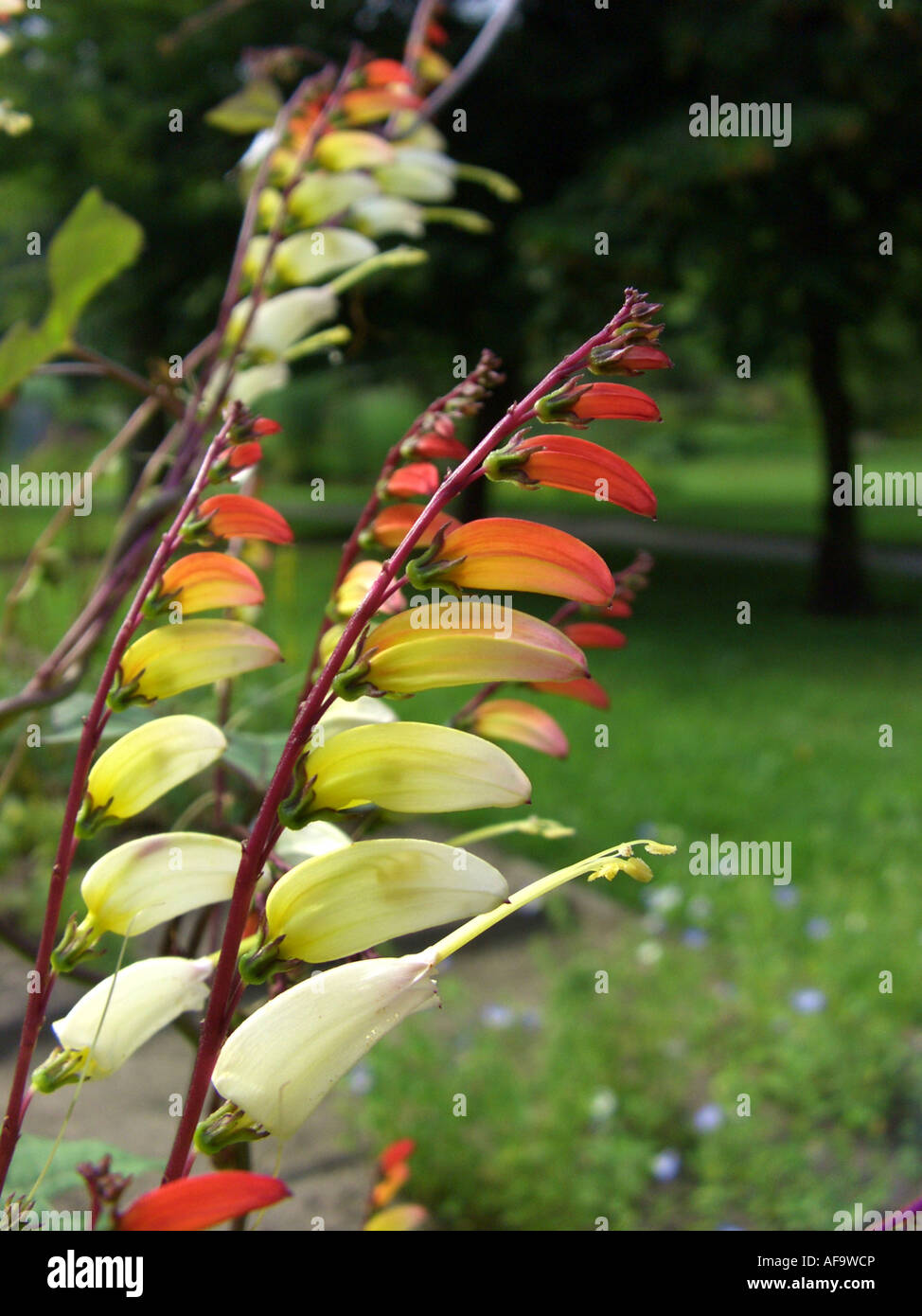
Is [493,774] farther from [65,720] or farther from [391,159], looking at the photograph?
[391,159]

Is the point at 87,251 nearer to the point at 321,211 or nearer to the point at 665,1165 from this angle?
the point at 321,211

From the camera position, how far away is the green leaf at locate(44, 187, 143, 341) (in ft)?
1.82

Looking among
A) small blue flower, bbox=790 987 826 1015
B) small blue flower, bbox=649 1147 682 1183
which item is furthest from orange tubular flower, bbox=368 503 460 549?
small blue flower, bbox=790 987 826 1015

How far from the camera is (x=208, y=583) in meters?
0.38

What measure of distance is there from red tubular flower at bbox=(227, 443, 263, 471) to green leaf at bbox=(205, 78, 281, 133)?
432 millimetres

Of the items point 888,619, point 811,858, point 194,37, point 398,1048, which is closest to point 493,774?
point 398,1048

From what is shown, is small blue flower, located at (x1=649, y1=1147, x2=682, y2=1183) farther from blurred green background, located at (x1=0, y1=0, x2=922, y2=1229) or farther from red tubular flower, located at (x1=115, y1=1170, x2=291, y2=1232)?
red tubular flower, located at (x1=115, y1=1170, x2=291, y2=1232)

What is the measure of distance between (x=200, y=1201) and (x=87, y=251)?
468 mm

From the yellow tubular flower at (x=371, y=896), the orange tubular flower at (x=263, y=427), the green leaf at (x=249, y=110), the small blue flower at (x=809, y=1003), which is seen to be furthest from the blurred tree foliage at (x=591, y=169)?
the yellow tubular flower at (x=371, y=896)

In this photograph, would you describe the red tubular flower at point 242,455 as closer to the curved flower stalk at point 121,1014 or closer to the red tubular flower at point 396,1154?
the curved flower stalk at point 121,1014

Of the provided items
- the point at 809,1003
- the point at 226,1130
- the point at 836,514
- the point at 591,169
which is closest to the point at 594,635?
the point at 226,1130

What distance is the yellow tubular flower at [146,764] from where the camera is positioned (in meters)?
0.37

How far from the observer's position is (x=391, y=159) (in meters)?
0.71

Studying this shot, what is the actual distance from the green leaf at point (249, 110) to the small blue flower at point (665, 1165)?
128 cm
